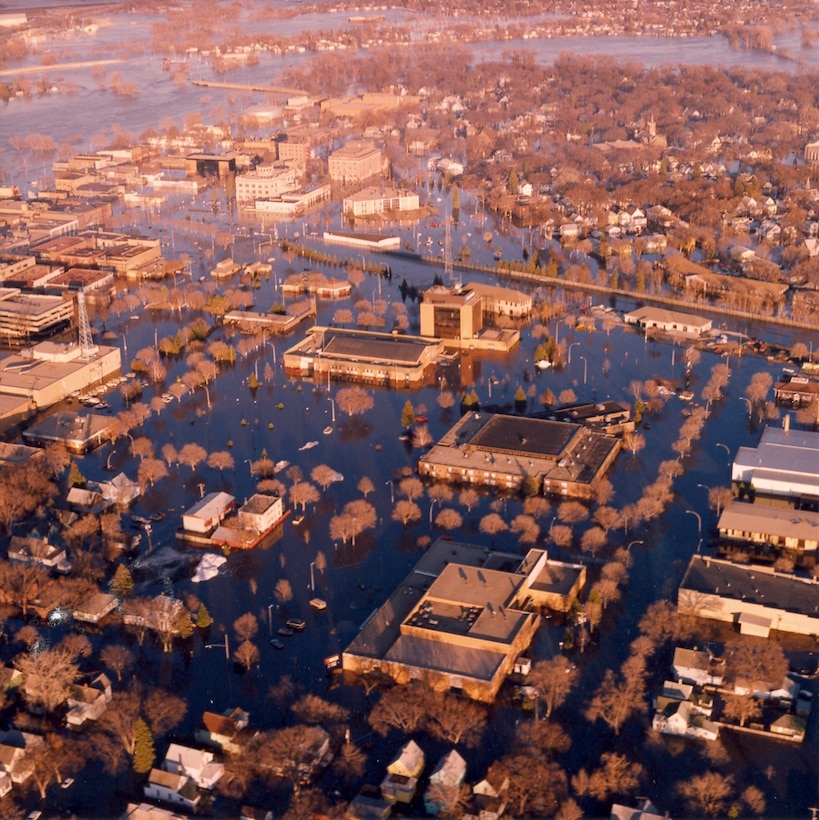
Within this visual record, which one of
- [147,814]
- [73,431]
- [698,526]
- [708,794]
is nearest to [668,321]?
[698,526]

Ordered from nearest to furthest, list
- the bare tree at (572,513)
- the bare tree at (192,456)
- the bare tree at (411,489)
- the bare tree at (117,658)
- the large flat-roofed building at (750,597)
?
the bare tree at (117,658) → the large flat-roofed building at (750,597) → the bare tree at (572,513) → the bare tree at (411,489) → the bare tree at (192,456)

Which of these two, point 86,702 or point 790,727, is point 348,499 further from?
point 790,727

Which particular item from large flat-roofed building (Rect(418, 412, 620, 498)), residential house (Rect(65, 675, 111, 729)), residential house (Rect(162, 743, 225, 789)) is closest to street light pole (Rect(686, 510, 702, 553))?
large flat-roofed building (Rect(418, 412, 620, 498))

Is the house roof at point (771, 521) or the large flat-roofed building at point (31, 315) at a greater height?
the large flat-roofed building at point (31, 315)

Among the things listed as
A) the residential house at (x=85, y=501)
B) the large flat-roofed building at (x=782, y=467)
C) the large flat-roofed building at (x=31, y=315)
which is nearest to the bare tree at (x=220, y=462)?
the residential house at (x=85, y=501)

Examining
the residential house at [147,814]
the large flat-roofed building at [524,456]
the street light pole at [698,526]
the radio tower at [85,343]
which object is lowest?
the street light pole at [698,526]

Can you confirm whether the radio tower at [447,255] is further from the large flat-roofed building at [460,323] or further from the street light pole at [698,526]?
the street light pole at [698,526]

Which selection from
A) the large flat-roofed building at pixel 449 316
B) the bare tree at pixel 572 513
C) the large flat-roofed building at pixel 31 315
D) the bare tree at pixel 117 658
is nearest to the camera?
the bare tree at pixel 117 658

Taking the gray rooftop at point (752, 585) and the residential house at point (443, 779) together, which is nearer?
the residential house at point (443, 779)
